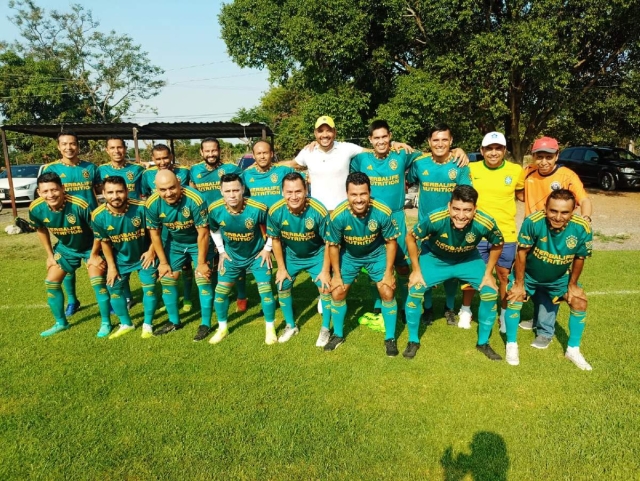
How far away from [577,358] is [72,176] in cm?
643

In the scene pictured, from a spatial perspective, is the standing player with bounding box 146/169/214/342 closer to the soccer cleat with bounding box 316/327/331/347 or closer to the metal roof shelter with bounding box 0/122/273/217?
the soccer cleat with bounding box 316/327/331/347

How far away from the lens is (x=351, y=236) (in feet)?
15.0

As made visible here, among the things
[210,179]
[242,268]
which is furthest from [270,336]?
[210,179]

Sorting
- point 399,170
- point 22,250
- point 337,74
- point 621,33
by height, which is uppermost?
point 621,33

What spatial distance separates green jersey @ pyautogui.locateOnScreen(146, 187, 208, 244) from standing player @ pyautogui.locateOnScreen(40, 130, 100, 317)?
5.10 feet

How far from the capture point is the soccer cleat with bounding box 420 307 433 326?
5.33 metres

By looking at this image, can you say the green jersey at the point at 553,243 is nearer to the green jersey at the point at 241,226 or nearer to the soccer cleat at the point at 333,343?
the soccer cleat at the point at 333,343

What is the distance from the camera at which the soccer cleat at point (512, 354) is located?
13.8ft

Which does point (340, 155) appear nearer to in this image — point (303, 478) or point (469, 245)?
point (469, 245)

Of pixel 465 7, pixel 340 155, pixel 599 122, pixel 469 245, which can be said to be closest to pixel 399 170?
pixel 340 155

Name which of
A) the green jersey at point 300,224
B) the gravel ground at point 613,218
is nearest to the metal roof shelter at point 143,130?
the gravel ground at point 613,218

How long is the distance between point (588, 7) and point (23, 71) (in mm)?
36182

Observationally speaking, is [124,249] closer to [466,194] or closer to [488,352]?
[466,194]

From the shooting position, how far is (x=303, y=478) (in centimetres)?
284
